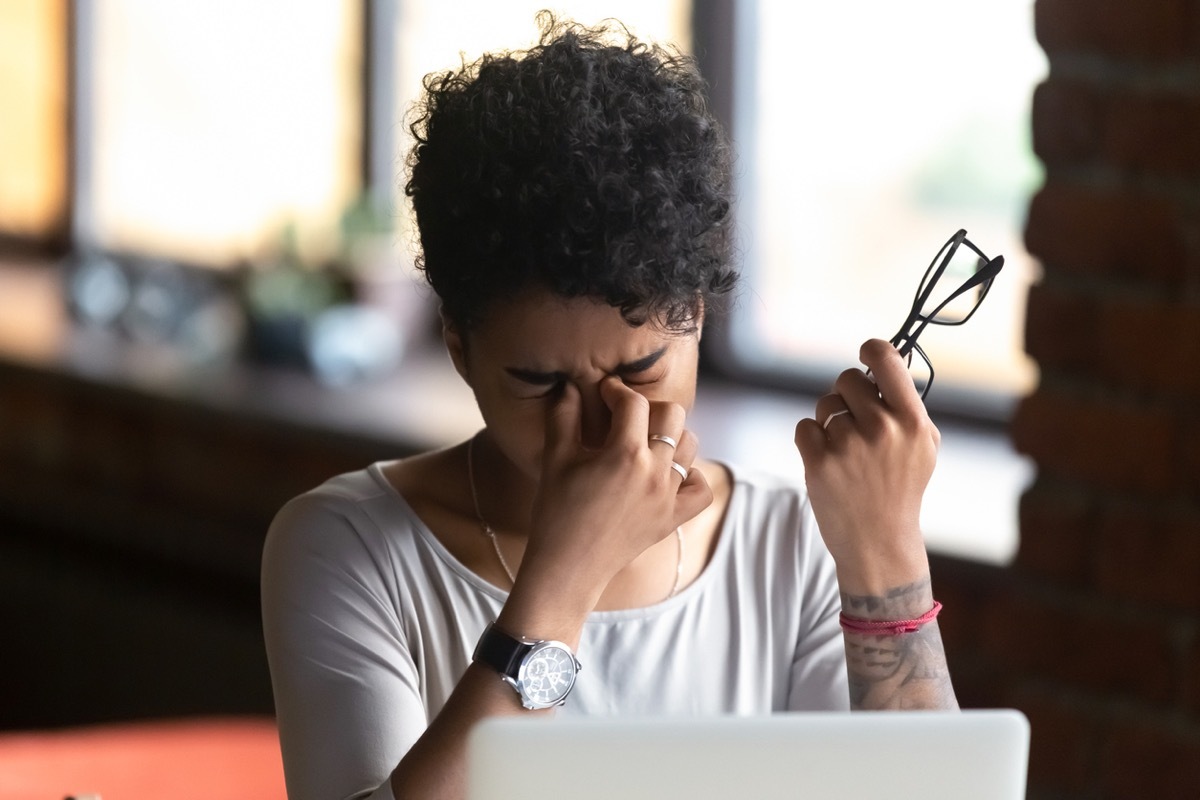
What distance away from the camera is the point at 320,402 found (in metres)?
2.60

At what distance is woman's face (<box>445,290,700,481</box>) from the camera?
3.59ft

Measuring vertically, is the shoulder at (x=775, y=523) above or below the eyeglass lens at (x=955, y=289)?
below

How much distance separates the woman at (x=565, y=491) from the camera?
1.07 meters

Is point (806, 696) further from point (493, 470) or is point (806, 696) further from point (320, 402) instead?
point (320, 402)

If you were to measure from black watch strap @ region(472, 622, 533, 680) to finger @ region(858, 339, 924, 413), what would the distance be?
33 cm

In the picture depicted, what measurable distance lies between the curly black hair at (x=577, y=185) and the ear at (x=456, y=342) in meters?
0.02

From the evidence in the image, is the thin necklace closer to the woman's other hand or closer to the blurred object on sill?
the woman's other hand

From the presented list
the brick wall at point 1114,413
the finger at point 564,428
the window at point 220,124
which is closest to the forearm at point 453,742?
the finger at point 564,428

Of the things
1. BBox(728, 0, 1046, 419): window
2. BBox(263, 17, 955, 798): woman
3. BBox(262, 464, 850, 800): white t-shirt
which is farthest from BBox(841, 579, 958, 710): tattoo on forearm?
BBox(728, 0, 1046, 419): window

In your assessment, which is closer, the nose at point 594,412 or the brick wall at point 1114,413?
the nose at point 594,412

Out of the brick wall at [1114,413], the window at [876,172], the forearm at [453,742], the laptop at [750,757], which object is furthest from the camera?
the window at [876,172]

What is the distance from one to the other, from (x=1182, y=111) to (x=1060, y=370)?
30 cm

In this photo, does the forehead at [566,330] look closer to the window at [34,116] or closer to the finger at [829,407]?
the finger at [829,407]

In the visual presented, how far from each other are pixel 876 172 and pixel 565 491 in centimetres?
139
